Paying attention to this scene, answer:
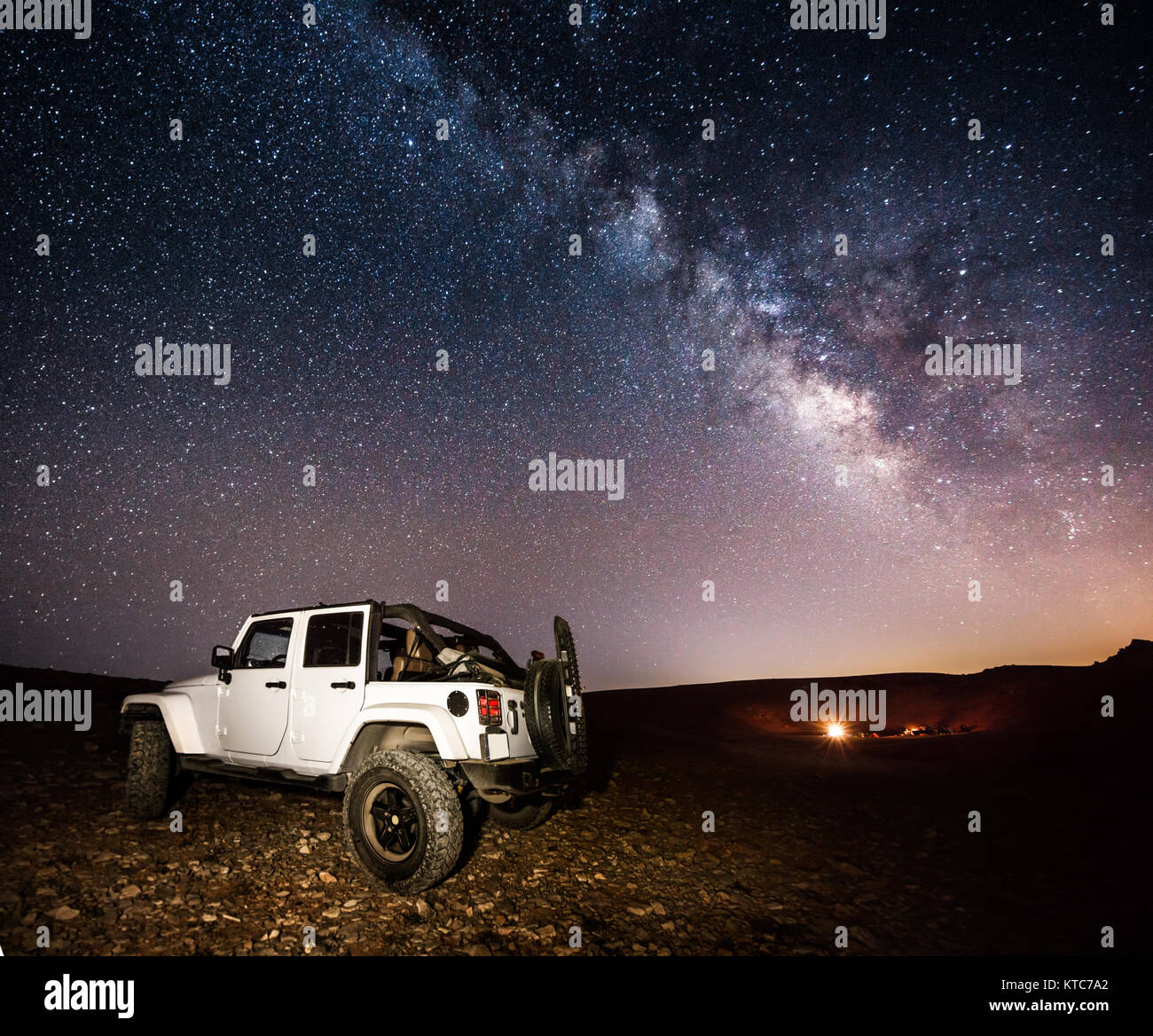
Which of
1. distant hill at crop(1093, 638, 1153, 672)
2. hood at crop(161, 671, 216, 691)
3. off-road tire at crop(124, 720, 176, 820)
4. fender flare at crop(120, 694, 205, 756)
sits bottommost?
distant hill at crop(1093, 638, 1153, 672)

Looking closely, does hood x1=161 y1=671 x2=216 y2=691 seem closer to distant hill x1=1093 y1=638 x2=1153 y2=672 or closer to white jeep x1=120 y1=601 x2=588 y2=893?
white jeep x1=120 y1=601 x2=588 y2=893

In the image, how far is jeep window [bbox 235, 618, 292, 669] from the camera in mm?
6078

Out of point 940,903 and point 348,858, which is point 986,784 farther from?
point 348,858

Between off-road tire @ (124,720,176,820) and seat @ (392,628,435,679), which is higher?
seat @ (392,628,435,679)

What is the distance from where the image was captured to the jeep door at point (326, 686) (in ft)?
17.3

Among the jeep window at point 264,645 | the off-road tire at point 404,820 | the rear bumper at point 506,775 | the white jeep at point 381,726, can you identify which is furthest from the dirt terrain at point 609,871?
the jeep window at point 264,645

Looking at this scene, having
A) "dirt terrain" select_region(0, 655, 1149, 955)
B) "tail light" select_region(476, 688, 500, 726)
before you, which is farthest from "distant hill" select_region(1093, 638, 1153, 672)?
"tail light" select_region(476, 688, 500, 726)

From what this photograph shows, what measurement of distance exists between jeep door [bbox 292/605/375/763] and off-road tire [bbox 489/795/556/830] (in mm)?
2012

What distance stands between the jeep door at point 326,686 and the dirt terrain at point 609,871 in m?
1.06

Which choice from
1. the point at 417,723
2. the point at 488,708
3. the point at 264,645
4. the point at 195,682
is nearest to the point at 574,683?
the point at 488,708

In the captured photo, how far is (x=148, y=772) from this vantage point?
6.10 m

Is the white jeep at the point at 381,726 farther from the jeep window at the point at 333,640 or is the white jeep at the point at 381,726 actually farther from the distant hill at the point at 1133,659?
the distant hill at the point at 1133,659
